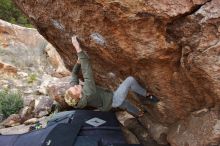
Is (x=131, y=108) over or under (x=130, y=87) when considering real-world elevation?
under

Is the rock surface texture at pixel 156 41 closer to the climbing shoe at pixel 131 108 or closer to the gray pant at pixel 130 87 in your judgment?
the gray pant at pixel 130 87

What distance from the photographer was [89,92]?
22.4ft

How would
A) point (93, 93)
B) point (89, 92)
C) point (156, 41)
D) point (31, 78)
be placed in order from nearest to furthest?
1. point (156, 41)
2. point (89, 92)
3. point (93, 93)
4. point (31, 78)

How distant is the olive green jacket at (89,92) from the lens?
267 inches

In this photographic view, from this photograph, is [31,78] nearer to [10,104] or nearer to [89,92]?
[10,104]

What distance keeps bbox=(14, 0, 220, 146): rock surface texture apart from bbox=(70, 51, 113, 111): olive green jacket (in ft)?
1.05

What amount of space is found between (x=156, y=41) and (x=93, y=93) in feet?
5.35

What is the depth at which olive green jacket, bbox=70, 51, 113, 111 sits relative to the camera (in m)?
6.78

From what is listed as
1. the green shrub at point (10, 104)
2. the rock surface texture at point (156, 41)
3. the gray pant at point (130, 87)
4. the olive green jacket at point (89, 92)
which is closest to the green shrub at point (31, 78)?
the green shrub at point (10, 104)

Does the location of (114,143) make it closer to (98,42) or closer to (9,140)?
(98,42)

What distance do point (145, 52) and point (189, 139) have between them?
1647 millimetres

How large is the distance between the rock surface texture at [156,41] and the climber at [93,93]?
16 centimetres

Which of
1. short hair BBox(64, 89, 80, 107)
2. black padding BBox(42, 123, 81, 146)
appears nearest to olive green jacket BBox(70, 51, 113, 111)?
short hair BBox(64, 89, 80, 107)

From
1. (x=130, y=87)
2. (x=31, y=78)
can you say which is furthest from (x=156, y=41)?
(x=31, y=78)
